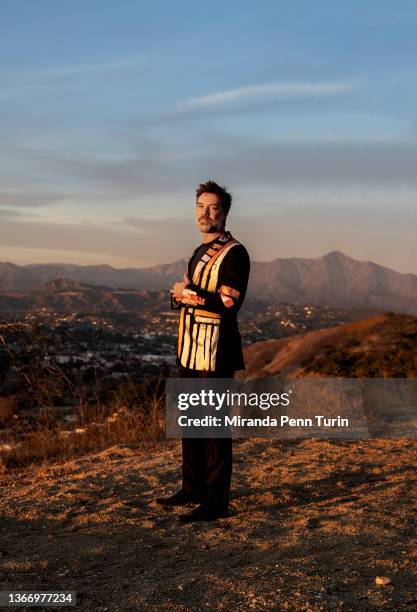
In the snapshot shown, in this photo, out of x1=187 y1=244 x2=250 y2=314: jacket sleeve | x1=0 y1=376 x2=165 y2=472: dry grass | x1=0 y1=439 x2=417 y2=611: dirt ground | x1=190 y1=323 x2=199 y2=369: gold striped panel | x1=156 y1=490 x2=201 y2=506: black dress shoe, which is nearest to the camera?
x1=0 y1=439 x2=417 y2=611: dirt ground

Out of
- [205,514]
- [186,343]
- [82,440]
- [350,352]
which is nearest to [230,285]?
[186,343]

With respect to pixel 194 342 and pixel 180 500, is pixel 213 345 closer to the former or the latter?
pixel 194 342

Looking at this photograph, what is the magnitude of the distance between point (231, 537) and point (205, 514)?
1.48 feet

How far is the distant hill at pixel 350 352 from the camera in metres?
14.5

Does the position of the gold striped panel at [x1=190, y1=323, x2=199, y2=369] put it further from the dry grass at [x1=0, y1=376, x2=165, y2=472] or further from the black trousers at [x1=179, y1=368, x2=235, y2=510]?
the dry grass at [x1=0, y1=376, x2=165, y2=472]

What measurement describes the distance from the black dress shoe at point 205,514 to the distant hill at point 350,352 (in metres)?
8.80

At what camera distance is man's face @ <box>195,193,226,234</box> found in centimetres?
481

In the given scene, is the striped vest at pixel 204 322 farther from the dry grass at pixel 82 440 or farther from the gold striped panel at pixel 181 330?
the dry grass at pixel 82 440

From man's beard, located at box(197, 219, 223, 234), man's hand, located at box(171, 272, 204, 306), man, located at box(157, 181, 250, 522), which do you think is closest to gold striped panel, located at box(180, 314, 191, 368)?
man, located at box(157, 181, 250, 522)

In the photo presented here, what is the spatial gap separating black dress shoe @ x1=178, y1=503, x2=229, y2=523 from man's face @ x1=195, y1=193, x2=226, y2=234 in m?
1.91

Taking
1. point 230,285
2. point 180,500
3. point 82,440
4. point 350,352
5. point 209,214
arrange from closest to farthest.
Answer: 1. point 230,285
2. point 209,214
3. point 180,500
4. point 82,440
5. point 350,352

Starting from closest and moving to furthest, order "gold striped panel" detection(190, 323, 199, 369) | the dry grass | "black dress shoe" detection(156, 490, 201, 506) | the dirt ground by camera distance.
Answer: the dirt ground, "gold striped panel" detection(190, 323, 199, 369), "black dress shoe" detection(156, 490, 201, 506), the dry grass

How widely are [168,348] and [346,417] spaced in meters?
25.7

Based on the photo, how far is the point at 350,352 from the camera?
18672mm
